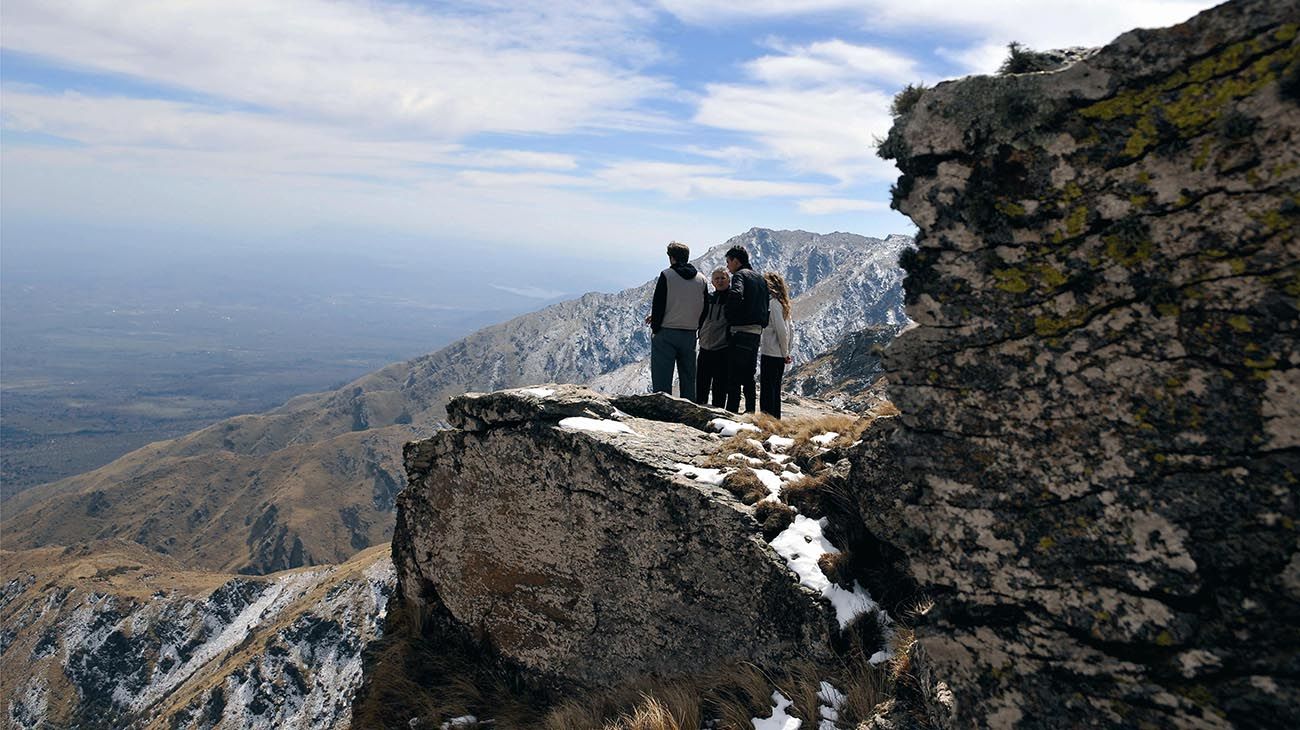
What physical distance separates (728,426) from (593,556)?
4146 mm

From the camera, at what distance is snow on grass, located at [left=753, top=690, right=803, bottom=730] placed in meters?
8.70

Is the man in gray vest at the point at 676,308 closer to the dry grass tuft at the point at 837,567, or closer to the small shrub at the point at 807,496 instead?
the small shrub at the point at 807,496

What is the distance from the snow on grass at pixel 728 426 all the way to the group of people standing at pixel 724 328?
222 cm

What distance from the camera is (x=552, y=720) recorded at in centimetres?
1078

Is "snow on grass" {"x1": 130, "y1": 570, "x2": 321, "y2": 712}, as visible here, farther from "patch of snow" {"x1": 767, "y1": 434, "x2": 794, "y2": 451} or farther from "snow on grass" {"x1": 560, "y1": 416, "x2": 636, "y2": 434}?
"patch of snow" {"x1": 767, "y1": 434, "x2": 794, "y2": 451}

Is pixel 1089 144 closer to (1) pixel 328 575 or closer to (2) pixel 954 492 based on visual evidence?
(2) pixel 954 492

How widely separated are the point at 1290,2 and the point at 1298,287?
1989 millimetres

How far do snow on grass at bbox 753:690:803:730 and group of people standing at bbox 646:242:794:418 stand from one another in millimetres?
8627

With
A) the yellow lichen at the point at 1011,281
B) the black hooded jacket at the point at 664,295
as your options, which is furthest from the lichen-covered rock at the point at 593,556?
the yellow lichen at the point at 1011,281

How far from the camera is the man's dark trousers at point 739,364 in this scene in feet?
54.6

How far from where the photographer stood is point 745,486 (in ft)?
38.0

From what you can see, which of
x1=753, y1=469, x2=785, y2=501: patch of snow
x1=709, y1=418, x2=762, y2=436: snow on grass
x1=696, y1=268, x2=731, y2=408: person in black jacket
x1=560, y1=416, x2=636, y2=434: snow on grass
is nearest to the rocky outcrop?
x1=753, y1=469, x2=785, y2=501: patch of snow

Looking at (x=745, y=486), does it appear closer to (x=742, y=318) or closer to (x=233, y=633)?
(x=742, y=318)

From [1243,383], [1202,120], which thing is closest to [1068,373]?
[1243,383]
